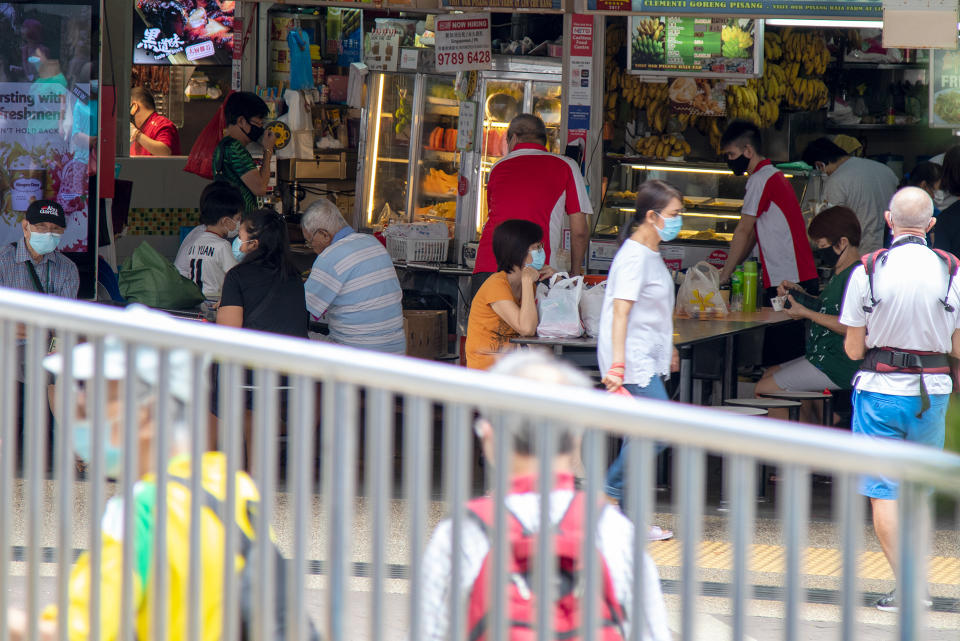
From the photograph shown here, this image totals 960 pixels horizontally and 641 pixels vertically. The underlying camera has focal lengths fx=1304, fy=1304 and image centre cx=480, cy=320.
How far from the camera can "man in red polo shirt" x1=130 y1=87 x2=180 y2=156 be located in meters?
13.1

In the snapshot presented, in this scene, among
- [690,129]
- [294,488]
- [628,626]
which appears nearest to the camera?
[294,488]

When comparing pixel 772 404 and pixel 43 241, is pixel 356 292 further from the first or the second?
pixel 772 404

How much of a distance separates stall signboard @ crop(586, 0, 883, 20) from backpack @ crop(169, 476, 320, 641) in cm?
586

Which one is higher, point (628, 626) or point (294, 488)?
point (294, 488)

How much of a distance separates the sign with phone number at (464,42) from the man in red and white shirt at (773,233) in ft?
7.61

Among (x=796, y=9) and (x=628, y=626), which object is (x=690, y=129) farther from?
(x=628, y=626)

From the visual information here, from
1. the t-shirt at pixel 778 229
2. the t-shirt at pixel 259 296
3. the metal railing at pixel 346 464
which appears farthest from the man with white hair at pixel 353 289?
the metal railing at pixel 346 464

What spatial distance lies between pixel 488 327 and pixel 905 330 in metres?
2.25

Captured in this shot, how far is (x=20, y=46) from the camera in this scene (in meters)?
7.54

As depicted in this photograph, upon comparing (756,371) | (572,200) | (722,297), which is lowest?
(756,371)

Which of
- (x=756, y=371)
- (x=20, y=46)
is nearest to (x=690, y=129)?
(x=756, y=371)

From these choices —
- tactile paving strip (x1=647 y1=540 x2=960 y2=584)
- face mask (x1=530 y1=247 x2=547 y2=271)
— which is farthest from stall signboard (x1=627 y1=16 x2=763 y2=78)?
tactile paving strip (x1=647 y1=540 x2=960 y2=584)

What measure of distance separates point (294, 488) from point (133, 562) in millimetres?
330

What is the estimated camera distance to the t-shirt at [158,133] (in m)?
13.2
